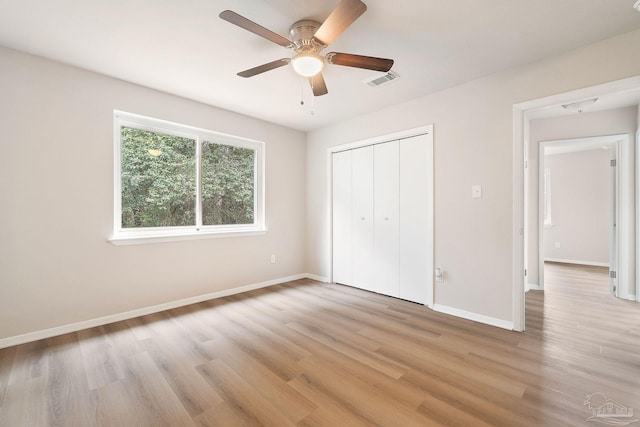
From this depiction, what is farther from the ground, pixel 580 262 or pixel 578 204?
pixel 578 204

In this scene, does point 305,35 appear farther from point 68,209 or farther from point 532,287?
point 532,287

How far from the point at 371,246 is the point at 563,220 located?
5183 mm

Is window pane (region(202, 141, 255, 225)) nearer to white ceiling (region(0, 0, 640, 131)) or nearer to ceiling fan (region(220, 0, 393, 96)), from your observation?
white ceiling (region(0, 0, 640, 131))

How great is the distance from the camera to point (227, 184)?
3807 mm

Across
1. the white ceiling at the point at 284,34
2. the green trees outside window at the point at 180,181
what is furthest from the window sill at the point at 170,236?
the white ceiling at the point at 284,34

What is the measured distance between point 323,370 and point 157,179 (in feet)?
9.15

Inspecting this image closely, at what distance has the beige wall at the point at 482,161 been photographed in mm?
2311

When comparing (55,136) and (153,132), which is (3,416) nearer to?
(55,136)

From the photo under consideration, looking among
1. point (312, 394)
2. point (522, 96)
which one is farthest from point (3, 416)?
point (522, 96)

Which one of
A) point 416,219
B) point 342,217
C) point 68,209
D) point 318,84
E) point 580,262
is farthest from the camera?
point 580,262

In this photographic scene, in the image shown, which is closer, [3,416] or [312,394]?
[3,416]

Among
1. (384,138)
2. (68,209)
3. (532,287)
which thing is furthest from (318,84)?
(532,287)

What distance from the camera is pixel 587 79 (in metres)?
2.21

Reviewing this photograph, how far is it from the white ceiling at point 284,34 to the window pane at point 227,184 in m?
0.99
